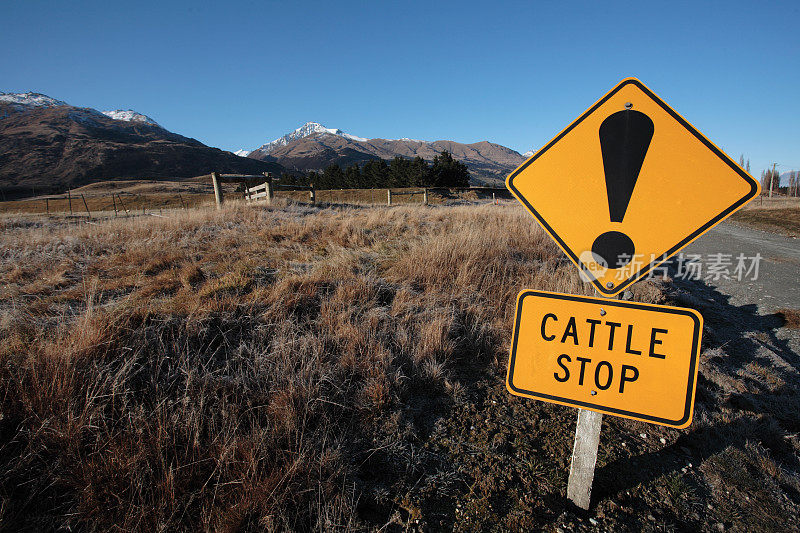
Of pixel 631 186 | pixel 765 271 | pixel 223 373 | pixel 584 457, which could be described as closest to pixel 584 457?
pixel 584 457

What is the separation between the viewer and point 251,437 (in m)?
2.00

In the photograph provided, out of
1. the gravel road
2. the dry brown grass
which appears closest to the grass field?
the dry brown grass

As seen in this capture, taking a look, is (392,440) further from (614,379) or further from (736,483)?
(736,483)

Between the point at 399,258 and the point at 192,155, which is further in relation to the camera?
the point at 192,155

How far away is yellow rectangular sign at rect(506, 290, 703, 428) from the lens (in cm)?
149

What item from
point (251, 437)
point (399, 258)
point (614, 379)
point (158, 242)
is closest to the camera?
point (614, 379)

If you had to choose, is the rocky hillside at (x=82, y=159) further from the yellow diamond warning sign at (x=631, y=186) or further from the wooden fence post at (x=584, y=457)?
the wooden fence post at (x=584, y=457)

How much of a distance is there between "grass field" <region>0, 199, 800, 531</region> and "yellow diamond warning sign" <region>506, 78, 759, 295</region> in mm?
1386

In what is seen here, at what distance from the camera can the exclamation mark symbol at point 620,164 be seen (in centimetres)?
155

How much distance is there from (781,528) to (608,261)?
1.74 meters

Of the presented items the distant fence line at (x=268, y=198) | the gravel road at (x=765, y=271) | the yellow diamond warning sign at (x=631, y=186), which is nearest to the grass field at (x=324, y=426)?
the yellow diamond warning sign at (x=631, y=186)

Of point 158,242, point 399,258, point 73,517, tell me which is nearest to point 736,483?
point 73,517

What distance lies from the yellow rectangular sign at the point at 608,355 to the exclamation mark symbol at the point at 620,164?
0.25 metres

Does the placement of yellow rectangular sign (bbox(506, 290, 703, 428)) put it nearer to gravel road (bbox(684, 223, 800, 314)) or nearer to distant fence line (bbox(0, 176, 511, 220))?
gravel road (bbox(684, 223, 800, 314))
